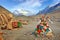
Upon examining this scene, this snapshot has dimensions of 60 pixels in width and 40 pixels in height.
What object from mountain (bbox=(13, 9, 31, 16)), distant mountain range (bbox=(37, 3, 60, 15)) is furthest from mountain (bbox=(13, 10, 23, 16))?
distant mountain range (bbox=(37, 3, 60, 15))

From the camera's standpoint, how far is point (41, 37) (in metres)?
4.09

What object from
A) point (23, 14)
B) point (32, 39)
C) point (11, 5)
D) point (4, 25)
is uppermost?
point (11, 5)

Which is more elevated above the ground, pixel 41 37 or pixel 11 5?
pixel 11 5

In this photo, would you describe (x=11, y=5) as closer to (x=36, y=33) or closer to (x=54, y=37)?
(x=36, y=33)

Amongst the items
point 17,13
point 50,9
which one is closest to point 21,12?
point 17,13

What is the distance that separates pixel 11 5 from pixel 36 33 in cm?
105

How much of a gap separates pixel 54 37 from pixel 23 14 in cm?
105

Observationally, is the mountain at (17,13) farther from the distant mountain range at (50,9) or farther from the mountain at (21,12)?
the distant mountain range at (50,9)

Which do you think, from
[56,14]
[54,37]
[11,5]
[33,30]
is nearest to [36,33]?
[33,30]

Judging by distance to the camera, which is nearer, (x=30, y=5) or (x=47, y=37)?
(x=47, y=37)

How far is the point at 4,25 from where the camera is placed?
4152 mm

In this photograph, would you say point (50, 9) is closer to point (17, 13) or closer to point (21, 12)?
point (21, 12)

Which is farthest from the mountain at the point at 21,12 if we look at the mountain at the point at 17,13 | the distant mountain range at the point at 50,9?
the distant mountain range at the point at 50,9

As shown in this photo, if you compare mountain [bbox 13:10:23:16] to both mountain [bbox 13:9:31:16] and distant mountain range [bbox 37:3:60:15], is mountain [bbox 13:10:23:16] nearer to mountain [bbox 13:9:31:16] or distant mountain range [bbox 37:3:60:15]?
mountain [bbox 13:9:31:16]
